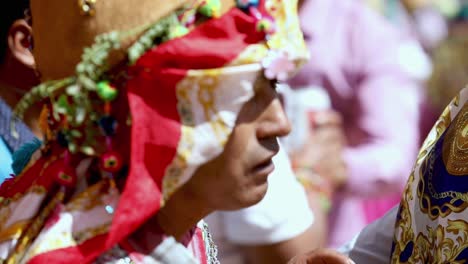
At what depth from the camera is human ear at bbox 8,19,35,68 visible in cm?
226

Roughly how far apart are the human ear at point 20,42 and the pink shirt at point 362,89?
1157 millimetres

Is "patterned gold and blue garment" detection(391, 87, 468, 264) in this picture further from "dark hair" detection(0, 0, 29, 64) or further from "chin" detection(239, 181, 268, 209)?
"dark hair" detection(0, 0, 29, 64)

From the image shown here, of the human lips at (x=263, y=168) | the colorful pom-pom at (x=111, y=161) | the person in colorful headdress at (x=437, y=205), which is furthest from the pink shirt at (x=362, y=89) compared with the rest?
the colorful pom-pom at (x=111, y=161)

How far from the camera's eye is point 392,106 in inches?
132

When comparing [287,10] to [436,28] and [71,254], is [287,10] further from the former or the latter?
[436,28]

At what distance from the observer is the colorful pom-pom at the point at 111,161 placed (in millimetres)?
1494

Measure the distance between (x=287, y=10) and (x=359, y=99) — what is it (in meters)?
1.80

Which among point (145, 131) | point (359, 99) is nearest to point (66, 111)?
point (145, 131)

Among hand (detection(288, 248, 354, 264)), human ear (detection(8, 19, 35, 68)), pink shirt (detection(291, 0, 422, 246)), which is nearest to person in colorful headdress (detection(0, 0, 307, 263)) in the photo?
hand (detection(288, 248, 354, 264))

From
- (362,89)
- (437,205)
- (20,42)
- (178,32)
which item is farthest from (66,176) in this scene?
(362,89)

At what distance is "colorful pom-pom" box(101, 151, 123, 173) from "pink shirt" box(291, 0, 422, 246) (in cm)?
180

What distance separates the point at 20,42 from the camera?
229 cm

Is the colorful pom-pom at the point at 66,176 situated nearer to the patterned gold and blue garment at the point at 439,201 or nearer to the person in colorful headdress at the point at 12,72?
the patterned gold and blue garment at the point at 439,201

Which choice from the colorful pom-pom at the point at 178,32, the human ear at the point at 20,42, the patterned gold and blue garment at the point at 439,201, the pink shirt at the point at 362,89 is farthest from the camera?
the pink shirt at the point at 362,89
